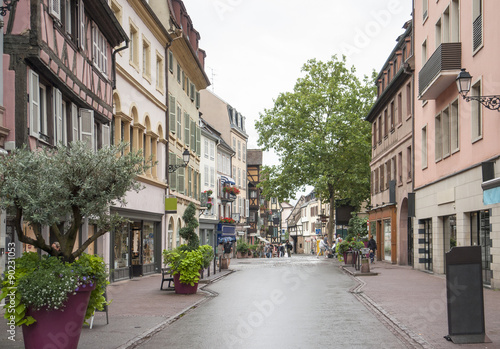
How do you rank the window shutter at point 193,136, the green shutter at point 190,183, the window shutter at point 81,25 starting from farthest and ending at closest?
the window shutter at point 193,136 → the green shutter at point 190,183 → the window shutter at point 81,25

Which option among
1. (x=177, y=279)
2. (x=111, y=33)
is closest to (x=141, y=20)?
(x=111, y=33)

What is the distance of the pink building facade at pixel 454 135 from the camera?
19.6 m

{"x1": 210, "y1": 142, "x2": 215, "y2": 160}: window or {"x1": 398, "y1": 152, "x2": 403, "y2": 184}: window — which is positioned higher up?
{"x1": 210, "y1": 142, "x2": 215, "y2": 160}: window

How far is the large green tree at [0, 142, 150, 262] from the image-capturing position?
342 inches

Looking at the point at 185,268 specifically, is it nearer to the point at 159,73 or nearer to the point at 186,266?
the point at 186,266

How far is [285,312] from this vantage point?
14.1 metres

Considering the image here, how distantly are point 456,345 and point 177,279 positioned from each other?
1059cm

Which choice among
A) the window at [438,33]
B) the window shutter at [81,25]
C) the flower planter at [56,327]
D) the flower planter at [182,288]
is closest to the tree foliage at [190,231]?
the flower planter at [182,288]

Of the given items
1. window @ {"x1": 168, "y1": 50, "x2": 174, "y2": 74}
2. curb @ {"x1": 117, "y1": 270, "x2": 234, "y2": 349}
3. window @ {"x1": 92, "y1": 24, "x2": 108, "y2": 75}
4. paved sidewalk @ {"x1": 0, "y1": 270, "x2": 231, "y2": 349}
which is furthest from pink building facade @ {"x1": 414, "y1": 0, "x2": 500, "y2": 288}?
window @ {"x1": 168, "y1": 50, "x2": 174, "y2": 74}

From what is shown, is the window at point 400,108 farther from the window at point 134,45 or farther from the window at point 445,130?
the window at point 134,45

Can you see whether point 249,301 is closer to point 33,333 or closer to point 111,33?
point 33,333

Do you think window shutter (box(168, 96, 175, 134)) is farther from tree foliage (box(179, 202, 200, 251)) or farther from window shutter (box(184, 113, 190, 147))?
tree foliage (box(179, 202, 200, 251))

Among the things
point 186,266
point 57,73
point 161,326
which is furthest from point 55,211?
point 186,266

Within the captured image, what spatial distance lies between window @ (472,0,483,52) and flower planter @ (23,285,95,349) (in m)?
15.9
